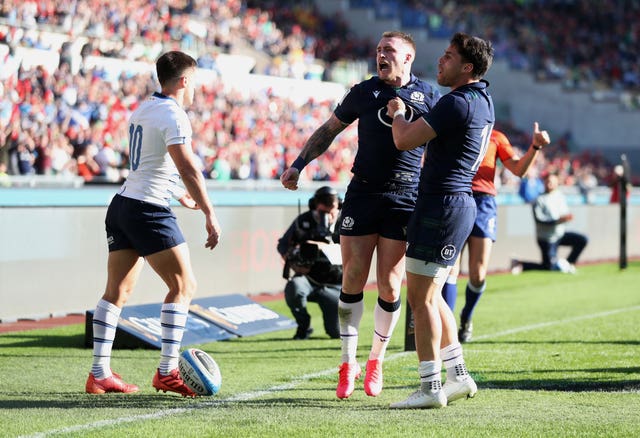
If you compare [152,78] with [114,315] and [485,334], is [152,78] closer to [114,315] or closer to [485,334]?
[485,334]

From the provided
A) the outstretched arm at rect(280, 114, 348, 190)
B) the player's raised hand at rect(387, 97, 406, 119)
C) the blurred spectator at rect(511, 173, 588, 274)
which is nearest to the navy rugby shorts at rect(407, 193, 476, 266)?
the player's raised hand at rect(387, 97, 406, 119)

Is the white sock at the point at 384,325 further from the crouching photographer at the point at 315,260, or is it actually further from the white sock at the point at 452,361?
the crouching photographer at the point at 315,260

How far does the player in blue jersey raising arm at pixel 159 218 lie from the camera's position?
6.80m

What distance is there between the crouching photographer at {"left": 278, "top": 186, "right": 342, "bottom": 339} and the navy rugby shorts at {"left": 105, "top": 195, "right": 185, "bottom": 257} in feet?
12.0

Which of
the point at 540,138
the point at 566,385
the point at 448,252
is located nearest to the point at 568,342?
the point at 566,385

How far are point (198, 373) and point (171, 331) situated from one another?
12.7 inches

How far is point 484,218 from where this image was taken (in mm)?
10125

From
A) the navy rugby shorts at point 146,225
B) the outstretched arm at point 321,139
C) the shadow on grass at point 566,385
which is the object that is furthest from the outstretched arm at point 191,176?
the shadow on grass at point 566,385

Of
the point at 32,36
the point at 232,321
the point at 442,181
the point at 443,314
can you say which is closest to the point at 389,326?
the point at 443,314

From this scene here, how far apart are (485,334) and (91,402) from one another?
17.2 ft

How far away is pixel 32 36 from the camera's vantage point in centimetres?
2294

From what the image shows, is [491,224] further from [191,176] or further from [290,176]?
[191,176]

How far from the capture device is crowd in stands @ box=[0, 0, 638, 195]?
18.1 meters

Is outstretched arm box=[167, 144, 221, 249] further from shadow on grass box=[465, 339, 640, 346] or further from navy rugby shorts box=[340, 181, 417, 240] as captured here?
shadow on grass box=[465, 339, 640, 346]
